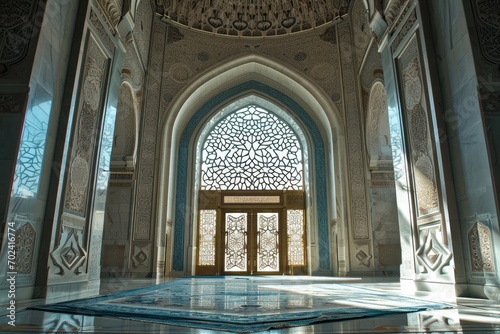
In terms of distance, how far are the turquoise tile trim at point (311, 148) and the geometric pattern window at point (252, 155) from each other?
517 mm

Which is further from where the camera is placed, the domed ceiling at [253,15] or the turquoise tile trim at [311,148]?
the domed ceiling at [253,15]

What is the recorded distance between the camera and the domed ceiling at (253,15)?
8.03 meters

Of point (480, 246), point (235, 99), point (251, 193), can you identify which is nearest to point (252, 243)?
point (251, 193)

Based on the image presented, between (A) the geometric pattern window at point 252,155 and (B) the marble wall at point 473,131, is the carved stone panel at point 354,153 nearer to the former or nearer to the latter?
(A) the geometric pattern window at point 252,155

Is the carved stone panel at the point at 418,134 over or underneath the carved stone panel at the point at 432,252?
over

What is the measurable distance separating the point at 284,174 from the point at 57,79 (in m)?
5.80

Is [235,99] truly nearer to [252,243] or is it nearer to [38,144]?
[252,243]

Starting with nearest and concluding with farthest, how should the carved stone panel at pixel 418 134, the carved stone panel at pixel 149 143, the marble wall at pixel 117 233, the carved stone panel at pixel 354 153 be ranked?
the carved stone panel at pixel 418 134 < the marble wall at pixel 117 233 < the carved stone panel at pixel 149 143 < the carved stone panel at pixel 354 153

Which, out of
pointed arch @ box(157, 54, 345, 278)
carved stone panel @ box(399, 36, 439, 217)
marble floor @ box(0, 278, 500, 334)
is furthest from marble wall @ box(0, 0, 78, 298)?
pointed arch @ box(157, 54, 345, 278)

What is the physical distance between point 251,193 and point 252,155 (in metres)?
0.84

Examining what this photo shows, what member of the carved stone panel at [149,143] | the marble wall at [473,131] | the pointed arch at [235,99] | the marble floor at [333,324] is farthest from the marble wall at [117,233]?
the marble wall at [473,131]

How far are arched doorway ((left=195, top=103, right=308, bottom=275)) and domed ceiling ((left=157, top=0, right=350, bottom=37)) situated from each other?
5.13 feet

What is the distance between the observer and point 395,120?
3.94 metres

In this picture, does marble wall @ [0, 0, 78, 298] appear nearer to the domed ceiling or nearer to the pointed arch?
the pointed arch
